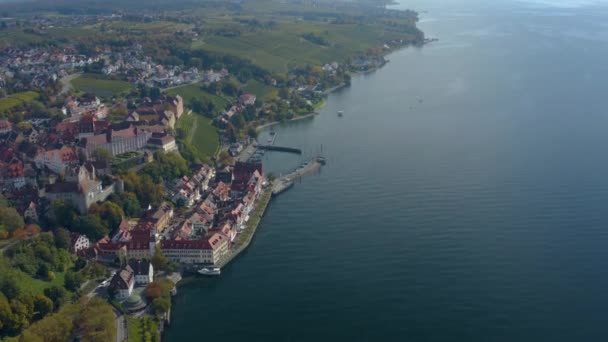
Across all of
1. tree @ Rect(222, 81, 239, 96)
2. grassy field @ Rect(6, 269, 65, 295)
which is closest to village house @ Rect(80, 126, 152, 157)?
grassy field @ Rect(6, 269, 65, 295)

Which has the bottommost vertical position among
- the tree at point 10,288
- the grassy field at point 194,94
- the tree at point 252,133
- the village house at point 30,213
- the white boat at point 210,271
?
the white boat at point 210,271

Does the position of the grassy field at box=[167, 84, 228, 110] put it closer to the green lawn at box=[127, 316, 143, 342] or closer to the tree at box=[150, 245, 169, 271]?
the tree at box=[150, 245, 169, 271]

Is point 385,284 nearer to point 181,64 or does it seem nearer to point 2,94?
point 2,94

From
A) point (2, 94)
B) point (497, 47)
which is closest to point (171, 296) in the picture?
point (2, 94)

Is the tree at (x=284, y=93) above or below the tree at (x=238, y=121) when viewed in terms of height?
above

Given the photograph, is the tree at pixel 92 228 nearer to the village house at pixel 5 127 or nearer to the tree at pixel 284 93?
the village house at pixel 5 127

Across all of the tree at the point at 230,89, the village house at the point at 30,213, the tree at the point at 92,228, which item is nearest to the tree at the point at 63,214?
the tree at the point at 92,228
